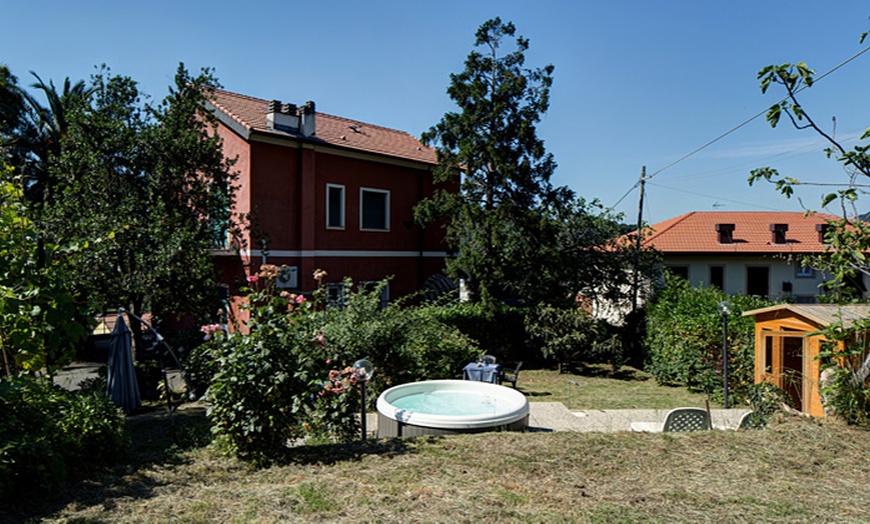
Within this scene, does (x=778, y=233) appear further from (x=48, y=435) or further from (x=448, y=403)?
(x=48, y=435)

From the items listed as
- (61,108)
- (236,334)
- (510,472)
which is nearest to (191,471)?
(236,334)

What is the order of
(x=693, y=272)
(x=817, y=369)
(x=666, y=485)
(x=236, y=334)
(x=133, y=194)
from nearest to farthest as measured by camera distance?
(x=666, y=485), (x=236, y=334), (x=817, y=369), (x=133, y=194), (x=693, y=272)

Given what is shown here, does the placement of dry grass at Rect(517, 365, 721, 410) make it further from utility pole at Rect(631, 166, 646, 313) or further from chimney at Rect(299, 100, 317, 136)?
chimney at Rect(299, 100, 317, 136)

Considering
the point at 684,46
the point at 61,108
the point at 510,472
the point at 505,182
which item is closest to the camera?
the point at 510,472

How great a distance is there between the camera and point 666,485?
5.73 meters

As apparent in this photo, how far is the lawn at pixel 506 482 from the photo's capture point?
5016 mm

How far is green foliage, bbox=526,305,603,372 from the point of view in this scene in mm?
18141

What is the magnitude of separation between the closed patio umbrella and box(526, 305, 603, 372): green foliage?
474 inches

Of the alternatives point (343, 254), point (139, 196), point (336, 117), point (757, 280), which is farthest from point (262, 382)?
point (757, 280)

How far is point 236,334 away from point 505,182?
1326 cm

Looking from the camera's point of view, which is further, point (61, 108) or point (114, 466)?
point (61, 108)

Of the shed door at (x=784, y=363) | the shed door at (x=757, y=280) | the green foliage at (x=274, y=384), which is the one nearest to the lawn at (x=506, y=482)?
the green foliage at (x=274, y=384)

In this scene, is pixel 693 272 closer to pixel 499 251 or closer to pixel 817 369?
pixel 499 251

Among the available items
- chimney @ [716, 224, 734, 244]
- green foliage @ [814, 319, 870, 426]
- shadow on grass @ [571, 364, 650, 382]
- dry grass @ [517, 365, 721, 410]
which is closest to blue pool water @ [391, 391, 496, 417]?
dry grass @ [517, 365, 721, 410]
